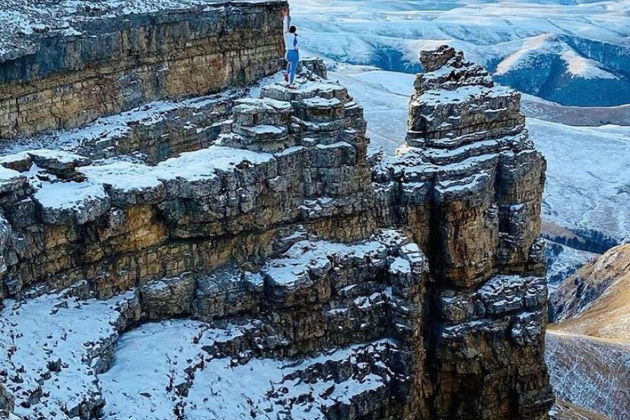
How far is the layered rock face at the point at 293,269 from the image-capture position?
1244 inches

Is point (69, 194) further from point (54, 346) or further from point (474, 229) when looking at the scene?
point (474, 229)

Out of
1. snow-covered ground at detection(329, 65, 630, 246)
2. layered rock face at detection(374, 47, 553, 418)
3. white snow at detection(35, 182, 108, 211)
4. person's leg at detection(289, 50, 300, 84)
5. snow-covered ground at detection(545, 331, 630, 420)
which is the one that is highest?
person's leg at detection(289, 50, 300, 84)

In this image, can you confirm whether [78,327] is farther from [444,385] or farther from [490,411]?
[490,411]

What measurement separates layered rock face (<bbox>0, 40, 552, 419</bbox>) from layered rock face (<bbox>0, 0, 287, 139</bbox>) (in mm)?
20213

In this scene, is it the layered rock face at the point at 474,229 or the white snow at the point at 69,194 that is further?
the layered rock face at the point at 474,229

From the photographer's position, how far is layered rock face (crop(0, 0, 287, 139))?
185ft

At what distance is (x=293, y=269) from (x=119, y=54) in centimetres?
3184

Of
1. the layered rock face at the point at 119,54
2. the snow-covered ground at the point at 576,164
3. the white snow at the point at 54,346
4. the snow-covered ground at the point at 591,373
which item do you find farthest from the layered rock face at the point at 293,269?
the snow-covered ground at the point at 576,164

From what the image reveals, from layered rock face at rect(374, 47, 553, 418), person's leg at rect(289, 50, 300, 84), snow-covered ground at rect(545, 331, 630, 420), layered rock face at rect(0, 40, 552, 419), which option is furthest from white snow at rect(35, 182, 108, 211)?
snow-covered ground at rect(545, 331, 630, 420)

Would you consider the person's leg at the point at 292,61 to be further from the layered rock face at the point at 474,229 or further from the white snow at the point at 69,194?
the white snow at the point at 69,194

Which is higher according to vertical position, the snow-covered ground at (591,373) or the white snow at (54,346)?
the white snow at (54,346)

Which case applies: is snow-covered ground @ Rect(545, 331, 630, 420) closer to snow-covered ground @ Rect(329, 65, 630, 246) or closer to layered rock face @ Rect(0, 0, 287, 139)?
layered rock face @ Rect(0, 0, 287, 139)

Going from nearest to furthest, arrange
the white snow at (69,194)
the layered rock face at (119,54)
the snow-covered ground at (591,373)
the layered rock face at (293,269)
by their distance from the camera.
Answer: the white snow at (69,194) < the layered rock face at (293,269) < the layered rock face at (119,54) < the snow-covered ground at (591,373)

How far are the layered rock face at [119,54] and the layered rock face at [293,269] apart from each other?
20.2 metres
